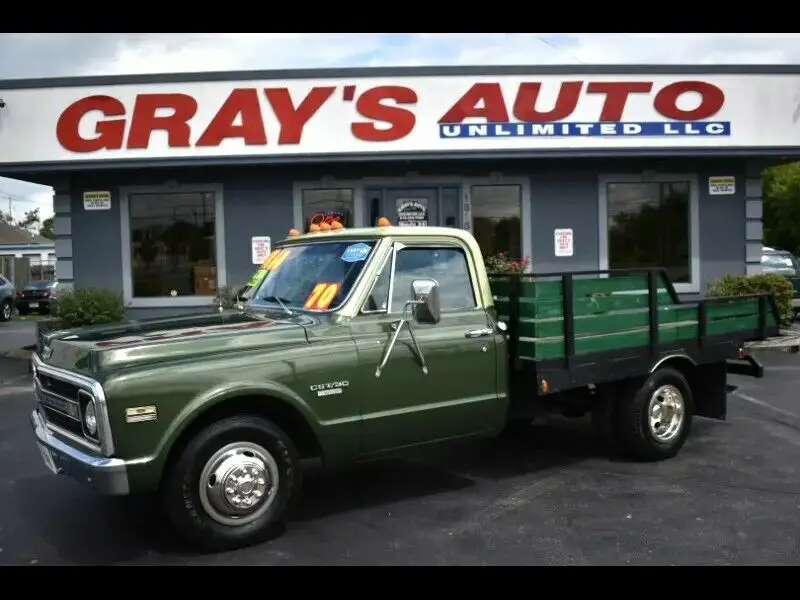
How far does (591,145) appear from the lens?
12.6m

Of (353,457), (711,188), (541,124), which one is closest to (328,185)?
(541,124)

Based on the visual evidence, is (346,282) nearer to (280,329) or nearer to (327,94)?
(280,329)

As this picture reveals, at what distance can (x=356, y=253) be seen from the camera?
17.3 ft

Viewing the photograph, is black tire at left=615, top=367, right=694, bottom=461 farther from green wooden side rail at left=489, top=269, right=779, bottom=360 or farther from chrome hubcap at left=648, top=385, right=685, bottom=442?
green wooden side rail at left=489, top=269, right=779, bottom=360

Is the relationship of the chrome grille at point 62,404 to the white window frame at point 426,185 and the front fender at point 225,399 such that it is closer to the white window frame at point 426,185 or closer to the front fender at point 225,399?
the front fender at point 225,399

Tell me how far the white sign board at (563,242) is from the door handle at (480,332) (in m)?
8.32

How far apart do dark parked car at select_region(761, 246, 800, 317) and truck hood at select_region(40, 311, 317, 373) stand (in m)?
15.3

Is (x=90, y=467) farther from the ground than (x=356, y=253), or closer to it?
closer to it

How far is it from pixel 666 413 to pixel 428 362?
7.98 feet

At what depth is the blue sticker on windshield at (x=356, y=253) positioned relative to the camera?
5238 mm

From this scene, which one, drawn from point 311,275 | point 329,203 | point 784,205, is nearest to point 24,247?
point 329,203

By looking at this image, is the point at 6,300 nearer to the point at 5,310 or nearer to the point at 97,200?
the point at 5,310

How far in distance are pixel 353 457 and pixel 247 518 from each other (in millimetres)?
791

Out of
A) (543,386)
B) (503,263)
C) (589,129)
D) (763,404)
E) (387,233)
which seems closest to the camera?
(387,233)
